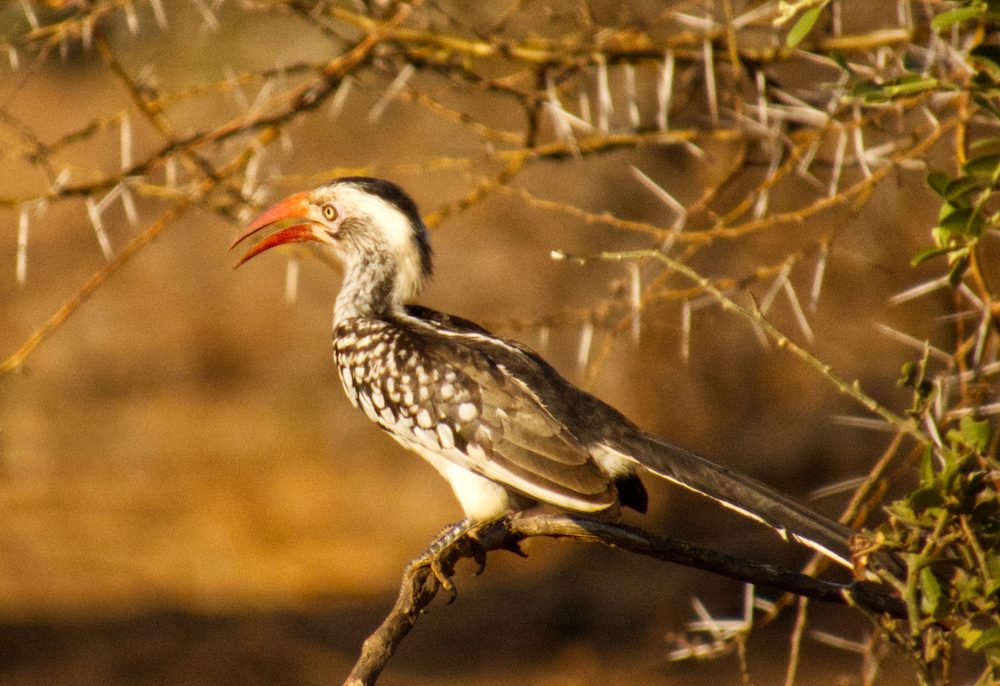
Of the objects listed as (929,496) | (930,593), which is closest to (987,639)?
(930,593)

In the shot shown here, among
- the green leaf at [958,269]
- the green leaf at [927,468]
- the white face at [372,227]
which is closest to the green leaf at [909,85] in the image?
the green leaf at [958,269]

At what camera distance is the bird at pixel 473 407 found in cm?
265

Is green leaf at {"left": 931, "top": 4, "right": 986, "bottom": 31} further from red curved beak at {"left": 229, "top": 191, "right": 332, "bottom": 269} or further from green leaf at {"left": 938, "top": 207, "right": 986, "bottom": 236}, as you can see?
red curved beak at {"left": 229, "top": 191, "right": 332, "bottom": 269}

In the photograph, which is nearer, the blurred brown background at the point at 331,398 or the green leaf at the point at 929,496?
the green leaf at the point at 929,496

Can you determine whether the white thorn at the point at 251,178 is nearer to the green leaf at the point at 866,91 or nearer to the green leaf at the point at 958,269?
the green leaf at the point at 866,91

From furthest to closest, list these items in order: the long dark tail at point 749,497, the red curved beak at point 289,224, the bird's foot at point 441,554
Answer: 1. the red curved beak at point 289,224
2. the bird's foot at point 441,554
3. the long dark tail at point 749,497

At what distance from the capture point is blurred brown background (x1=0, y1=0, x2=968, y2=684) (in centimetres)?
734

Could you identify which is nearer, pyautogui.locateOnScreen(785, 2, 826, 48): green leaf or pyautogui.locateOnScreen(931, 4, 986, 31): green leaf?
pyautogui.locateOnScreen(931, 4, 986, 31): green leaf

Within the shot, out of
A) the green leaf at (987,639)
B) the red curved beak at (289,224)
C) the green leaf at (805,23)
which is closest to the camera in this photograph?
the green leaf at (987,639)

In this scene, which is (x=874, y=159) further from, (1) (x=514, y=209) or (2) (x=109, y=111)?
(2) (x=109, y=111)

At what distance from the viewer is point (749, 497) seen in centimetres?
238

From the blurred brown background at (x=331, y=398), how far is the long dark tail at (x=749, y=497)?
14.0 feet

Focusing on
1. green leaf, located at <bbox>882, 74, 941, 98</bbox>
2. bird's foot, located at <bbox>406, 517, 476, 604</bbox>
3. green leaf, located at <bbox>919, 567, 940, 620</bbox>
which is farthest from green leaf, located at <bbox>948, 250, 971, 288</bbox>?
bird's foot, located at <bbox>406, 517, 476, 604</bbox>

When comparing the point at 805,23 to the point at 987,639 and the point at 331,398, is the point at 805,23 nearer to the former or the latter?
the point at 987,639
